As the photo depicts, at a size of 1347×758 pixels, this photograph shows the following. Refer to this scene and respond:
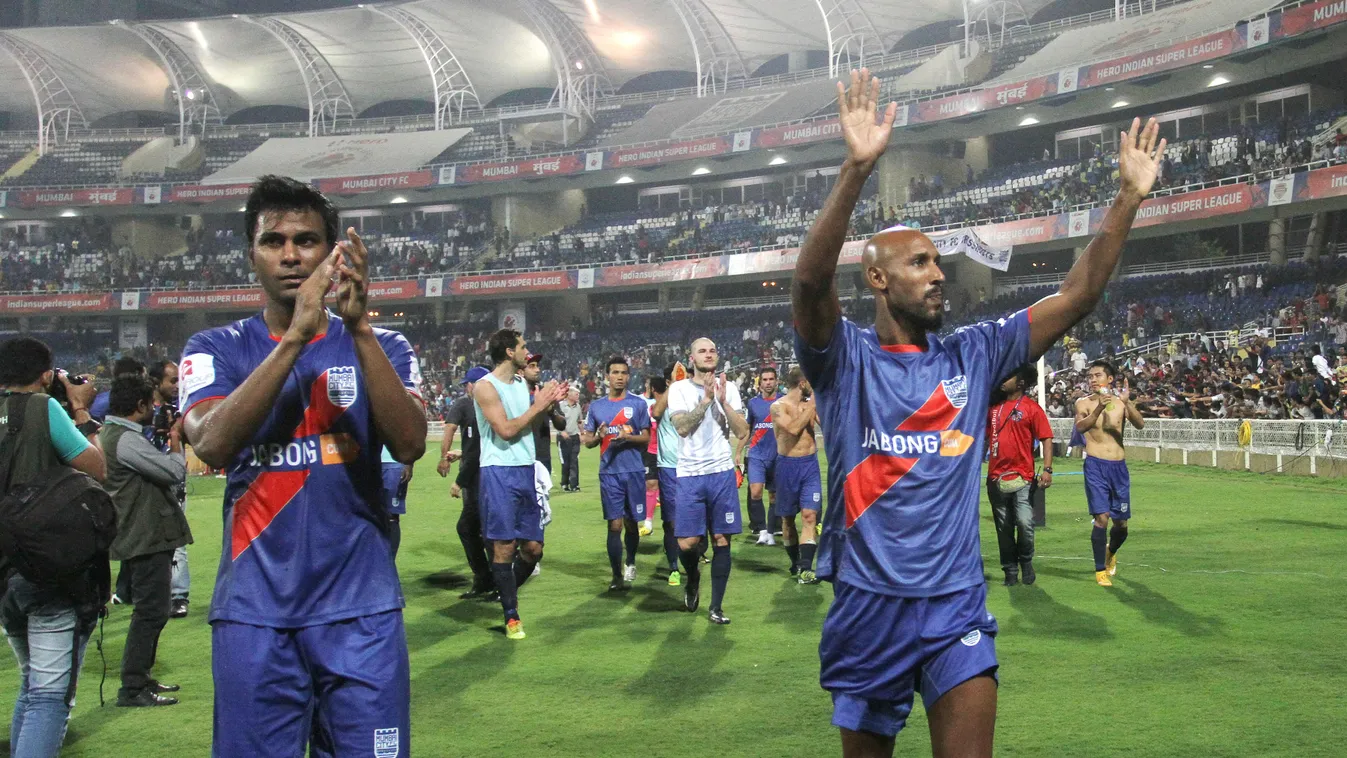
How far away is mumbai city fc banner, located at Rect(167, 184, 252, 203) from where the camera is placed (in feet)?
166

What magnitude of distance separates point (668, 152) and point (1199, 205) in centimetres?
2058

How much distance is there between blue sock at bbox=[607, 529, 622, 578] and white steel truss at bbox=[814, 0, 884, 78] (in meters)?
39.2

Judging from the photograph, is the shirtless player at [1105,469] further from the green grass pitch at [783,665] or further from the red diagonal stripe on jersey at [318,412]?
the red diagonal stripe on jersey at [318,412]

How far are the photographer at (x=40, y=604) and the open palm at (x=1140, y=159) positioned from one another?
4.04 m

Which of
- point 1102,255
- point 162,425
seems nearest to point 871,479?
point 1102,255

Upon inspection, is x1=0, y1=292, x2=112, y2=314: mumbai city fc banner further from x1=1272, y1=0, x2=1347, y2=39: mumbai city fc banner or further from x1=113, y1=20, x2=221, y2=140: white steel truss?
x1=1272, y1=0, x2=1347, y2=39: mumbai city fc banner

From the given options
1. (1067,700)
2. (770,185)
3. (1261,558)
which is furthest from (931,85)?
(1067,700)

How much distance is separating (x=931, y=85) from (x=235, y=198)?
30.7 m

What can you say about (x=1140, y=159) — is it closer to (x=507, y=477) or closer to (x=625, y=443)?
(x=507, y=477)

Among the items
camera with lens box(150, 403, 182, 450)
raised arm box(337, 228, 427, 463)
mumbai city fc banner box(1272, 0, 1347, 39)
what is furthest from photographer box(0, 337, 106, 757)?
mumbai city fc banner box(1272, 0, 1347, 39)

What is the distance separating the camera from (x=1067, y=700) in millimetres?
6258

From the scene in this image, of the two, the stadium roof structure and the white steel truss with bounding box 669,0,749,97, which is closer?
the white steel truss with bounding box 669,0,749,97

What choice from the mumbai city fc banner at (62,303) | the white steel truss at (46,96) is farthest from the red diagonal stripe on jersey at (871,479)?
the white steel truss at (46,96)

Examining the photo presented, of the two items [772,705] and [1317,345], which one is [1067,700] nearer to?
[772,705]
